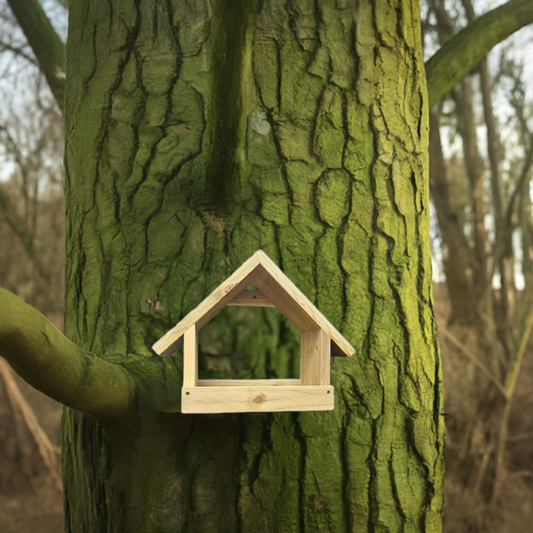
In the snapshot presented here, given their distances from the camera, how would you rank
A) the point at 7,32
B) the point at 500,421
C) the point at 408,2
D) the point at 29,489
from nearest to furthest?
the point at 408,2 < the point at 7,32 < the point at 500,421 < the point at 29,489

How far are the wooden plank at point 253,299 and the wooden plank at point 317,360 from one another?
0.12m

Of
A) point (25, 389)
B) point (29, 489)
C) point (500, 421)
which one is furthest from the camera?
point (25, 389)

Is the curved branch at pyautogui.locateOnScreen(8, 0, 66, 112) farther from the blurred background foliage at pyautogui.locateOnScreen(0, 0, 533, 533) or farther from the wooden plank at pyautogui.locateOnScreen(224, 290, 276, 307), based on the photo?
the blurred background foliage at pyautogui.locateOnScreen(0, 0, 533, 533)

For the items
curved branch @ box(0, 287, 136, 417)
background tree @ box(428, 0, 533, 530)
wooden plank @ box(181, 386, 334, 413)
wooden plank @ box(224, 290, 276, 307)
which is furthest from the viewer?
background tree @ box(428, 0, 533, 530)

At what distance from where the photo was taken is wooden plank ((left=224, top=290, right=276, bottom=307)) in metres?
1.18

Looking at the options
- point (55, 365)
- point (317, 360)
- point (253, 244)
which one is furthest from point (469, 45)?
point (55, 365)

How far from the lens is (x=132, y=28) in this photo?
1258 mm

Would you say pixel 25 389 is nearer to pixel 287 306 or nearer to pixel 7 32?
pixel 7 32

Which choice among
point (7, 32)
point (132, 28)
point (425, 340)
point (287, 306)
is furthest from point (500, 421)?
point (7, 32)

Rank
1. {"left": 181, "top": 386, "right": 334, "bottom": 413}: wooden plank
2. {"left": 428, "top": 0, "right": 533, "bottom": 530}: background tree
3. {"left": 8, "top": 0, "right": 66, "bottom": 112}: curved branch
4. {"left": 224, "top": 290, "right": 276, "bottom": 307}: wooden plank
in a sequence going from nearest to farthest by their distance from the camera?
{"left": 181, "top": 386, "right": 334, "bottom": 413}: wooden plank
{"left": 224, "top": 290, "right": 276, "bottom": 307}: wooden plank
{"left": 8, "top": 0, "right": 66, "bottom": 112}: curved branch
{"left": 428, "top": 0, "right": 533, "bottom": 530}: background tree

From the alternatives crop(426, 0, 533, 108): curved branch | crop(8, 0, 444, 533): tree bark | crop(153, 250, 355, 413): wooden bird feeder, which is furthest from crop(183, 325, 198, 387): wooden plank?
crop(426, 0, 533, 108): curved branch

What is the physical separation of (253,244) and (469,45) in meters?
0.83

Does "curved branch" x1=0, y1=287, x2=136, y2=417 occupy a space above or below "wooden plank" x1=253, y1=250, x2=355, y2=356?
below

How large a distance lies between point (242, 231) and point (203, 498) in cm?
51
